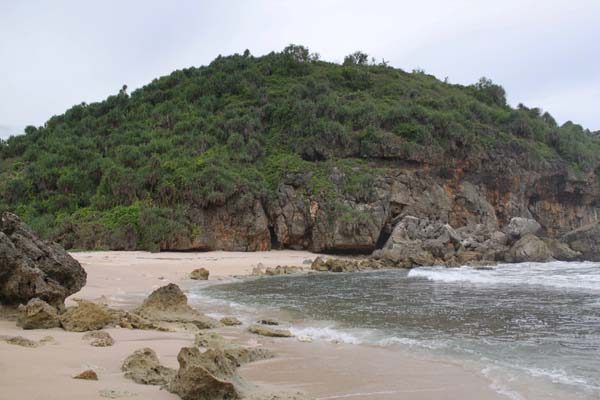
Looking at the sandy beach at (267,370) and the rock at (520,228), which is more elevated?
the rock at (520,228)

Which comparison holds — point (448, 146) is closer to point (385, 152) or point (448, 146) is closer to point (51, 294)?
point (385, 152)

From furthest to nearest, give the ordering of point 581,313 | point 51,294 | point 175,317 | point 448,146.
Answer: point 448,146 < point 581,313 < point 175,317 < point 51,294

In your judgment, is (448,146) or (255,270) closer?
(255,270)

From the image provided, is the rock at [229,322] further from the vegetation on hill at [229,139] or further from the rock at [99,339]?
the vegetation on hill at [229,139]

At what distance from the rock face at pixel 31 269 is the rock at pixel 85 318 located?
1.03m

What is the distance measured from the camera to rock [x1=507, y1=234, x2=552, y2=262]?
110 ft

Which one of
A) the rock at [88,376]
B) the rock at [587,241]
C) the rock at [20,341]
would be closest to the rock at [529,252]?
the rock at [587,241]

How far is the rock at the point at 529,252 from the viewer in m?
33.7

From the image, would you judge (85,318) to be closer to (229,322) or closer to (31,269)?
(31,269)

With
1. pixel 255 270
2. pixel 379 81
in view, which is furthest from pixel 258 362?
pixel 379 81

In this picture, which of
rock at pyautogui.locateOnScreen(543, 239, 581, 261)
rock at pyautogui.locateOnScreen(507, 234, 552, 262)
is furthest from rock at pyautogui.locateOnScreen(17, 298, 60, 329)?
rock at pyautogui.locateOnScreen(543, 239, 581, 261)

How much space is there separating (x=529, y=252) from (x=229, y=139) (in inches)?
1007

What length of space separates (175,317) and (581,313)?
9.51 meters

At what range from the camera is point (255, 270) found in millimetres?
24469
